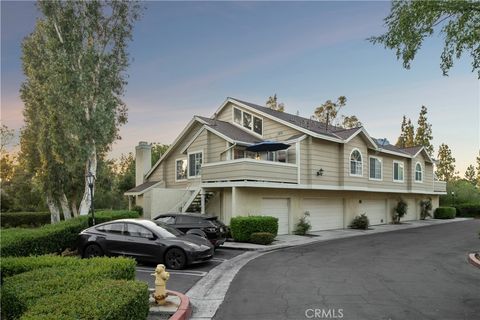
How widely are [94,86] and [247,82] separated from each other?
10033mm

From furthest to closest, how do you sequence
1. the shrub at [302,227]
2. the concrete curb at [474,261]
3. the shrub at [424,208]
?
the shrub at [424,208] < the shrub at [302,227] < the concrete curb at [474,261]

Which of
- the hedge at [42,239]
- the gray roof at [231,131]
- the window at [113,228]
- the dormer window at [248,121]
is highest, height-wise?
the dormer window at [248,121]

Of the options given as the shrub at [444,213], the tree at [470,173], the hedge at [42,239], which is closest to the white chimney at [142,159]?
the hedge at [42,239]

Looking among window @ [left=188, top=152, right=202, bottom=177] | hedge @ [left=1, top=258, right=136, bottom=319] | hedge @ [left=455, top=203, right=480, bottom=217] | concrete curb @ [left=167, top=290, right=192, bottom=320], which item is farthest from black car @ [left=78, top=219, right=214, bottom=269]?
hedge @ [left=455, top=203, right=480, bottom=217]

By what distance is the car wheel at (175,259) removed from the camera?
448 inches

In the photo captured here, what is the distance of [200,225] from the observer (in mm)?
14805

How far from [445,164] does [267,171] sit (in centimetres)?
4912

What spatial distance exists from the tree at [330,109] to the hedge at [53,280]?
133 feet

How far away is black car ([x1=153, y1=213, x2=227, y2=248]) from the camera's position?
14.7 m

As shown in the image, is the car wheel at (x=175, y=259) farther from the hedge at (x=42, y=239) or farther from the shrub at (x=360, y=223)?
the shrub at (x=360, y=223)

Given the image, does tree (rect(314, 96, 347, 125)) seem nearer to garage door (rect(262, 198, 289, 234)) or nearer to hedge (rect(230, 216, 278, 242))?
garage door (rect(262, 198, 289, 234))

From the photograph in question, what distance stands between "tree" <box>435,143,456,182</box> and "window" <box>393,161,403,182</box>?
3096 centimetres

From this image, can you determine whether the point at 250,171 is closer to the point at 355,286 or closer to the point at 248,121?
the point at 248,121

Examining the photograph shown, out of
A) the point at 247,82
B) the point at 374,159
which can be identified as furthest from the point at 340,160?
the point at 247,82
